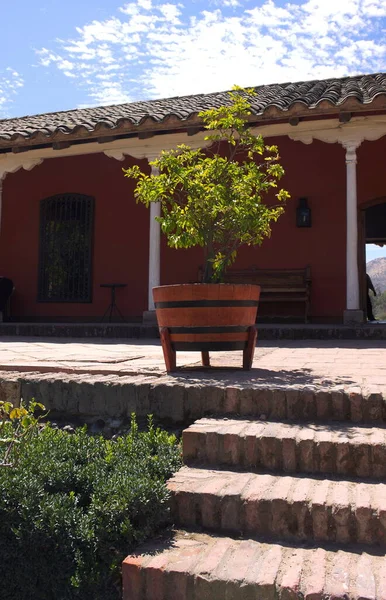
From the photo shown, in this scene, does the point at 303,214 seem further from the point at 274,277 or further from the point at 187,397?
the point at 187,397

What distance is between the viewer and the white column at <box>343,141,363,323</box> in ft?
23.4

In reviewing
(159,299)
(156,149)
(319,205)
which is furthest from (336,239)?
(159,299)

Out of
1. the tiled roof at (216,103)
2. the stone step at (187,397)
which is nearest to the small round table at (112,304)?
the tiled roof at (216,103)

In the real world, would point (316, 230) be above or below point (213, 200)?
above

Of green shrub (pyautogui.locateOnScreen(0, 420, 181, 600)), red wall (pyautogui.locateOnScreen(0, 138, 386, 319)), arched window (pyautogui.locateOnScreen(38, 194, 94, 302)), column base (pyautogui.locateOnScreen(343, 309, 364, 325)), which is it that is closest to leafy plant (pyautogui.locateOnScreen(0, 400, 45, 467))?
green shrub (pyautogui.locateOnScreen(0, 420, 181, 600))

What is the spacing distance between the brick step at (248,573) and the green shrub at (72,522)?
10 cm

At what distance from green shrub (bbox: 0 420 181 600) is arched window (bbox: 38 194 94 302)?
753 centimetres

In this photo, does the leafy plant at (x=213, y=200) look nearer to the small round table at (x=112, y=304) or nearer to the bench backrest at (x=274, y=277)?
the bench backrest at (x=274, y=277)

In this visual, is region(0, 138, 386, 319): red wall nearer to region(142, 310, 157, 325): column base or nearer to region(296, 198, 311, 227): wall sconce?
region(296, 198, 311, 227): wall sconce

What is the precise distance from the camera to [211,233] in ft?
11.5

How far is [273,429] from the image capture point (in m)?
2.34

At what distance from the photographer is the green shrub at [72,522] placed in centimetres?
184

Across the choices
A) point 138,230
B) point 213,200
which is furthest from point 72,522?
point 138,230

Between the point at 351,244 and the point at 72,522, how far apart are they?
6168 millimetres
